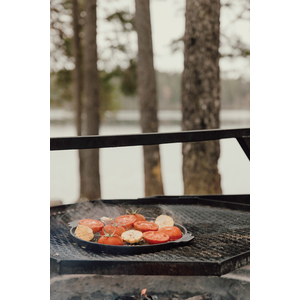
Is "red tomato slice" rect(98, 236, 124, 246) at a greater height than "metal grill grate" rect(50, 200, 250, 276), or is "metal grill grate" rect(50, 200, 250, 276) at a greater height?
"red tomato slice" rect(98, 236, 124, 246)

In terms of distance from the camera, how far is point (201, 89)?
331 cm

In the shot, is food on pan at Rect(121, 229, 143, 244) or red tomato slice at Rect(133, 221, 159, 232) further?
red tomato slice at Rect(133, 221, 159, 232)

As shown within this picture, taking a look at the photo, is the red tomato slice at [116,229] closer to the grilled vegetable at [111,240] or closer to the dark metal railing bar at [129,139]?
the grilled vegetable at [111,240]

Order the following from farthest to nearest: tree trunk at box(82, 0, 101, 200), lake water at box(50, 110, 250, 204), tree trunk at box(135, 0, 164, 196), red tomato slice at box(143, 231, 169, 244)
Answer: lake water at box(50, 110, 250, 204), tree trunk at box(82, 0, 101, 200), tree trunk at box(135, 0, 164, 196), red tomato slice at box(143, 231, 169, 244)

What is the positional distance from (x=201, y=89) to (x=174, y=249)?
206 centimetres

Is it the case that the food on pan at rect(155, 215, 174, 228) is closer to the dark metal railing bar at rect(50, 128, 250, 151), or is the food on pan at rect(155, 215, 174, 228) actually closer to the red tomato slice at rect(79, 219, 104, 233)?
the red tomato slice at rect(79, 219, 104, 233)

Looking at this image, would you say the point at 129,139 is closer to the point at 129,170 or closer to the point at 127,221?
the point at 127,221

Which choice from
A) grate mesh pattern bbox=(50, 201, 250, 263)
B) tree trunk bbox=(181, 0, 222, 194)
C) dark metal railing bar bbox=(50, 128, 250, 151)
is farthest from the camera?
tree trunk bbox=(181, 0, 222, 194)

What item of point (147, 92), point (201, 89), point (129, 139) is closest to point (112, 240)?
point (129, 139)

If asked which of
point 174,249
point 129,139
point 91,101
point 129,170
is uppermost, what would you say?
point 91,101

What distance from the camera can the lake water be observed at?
29.9ft

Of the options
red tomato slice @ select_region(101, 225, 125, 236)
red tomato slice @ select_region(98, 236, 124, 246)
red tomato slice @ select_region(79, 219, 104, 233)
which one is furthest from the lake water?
red tomato slice @ select_region(98, 236, 124, 246)
